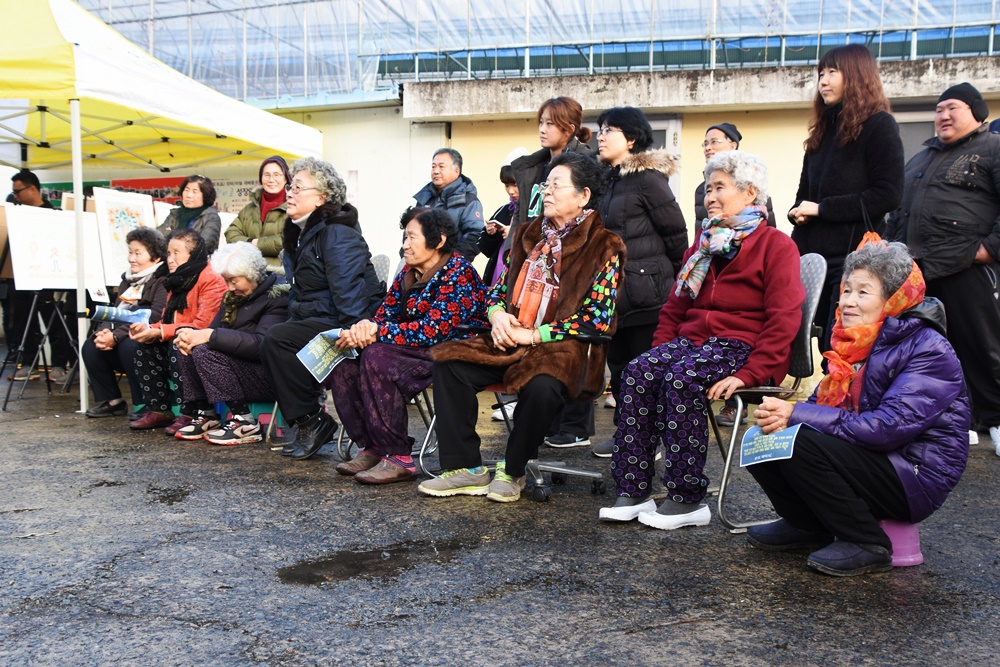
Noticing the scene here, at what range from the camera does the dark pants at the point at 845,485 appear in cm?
326

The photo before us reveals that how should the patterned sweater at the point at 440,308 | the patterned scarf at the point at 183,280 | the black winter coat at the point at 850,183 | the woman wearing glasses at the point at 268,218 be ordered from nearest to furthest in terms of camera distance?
1. the black winter coat at the point at 850,183
2. the patterned sweater at the point at 440,308
3. the patterned scarf at the point at 183,280
4. the woman wearing glasses at the point at 268,218

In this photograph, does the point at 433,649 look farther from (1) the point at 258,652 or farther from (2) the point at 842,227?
(2) the point at 842,227

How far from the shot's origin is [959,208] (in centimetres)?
546

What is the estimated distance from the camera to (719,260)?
423 cm

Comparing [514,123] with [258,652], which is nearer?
[258,652]

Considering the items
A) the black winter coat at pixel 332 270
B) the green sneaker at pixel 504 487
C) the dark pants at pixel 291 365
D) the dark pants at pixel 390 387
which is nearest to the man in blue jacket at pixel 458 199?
the black winter coat at pixel 332 270

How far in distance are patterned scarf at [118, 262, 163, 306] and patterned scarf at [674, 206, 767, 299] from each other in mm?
4549

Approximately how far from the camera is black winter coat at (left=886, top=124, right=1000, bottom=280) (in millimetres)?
5422

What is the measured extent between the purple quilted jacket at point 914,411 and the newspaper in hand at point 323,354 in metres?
2.69

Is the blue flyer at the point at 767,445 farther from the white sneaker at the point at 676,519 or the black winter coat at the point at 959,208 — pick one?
the black winter coat at the point at 959,208

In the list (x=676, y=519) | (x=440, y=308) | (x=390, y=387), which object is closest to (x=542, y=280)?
(x=440, y=308)

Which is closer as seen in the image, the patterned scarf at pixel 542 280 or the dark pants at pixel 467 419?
the dark pants at pixel 467 419

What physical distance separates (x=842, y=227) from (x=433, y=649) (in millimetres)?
3487

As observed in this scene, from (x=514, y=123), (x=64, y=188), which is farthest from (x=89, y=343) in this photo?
(x=64, y=188)
